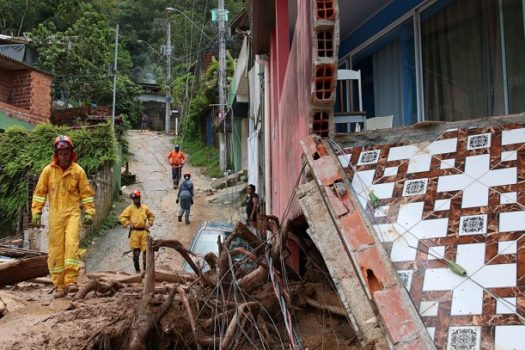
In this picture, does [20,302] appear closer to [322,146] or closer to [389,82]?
[322,146]

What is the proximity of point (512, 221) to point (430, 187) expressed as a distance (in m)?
0.65

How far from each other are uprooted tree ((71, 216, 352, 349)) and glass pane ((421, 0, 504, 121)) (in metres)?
2.83

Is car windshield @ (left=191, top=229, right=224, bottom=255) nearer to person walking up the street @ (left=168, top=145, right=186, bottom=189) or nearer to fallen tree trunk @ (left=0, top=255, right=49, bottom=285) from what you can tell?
fallen tree trunk @ (left=0, top=255, right=49, bottom=285)

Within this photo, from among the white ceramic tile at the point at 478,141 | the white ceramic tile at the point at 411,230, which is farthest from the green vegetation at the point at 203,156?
the white ceramic tile at the point at 411,230

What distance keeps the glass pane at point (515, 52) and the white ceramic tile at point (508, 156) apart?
6.78ft

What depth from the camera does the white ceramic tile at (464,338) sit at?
2.98 metres

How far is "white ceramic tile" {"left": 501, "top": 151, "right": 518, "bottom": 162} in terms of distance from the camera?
406cm

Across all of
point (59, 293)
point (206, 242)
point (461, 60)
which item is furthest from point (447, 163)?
point (206, 242)

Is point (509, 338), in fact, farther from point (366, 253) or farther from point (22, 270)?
point (22, 270)

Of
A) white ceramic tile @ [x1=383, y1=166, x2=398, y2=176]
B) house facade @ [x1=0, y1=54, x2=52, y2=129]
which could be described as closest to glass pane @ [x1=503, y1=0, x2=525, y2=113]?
white ceramic tile @ [x1=383, y1=166, x2=398, y2=176]

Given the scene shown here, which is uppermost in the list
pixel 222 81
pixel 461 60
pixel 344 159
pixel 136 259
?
pixel 222 81

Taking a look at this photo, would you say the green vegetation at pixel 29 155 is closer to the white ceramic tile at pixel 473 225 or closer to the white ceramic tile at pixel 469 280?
the white ceramic tile at pixel 473 225

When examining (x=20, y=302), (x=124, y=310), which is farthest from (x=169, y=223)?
(x=124, y=310)

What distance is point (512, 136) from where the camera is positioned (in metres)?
4.28
